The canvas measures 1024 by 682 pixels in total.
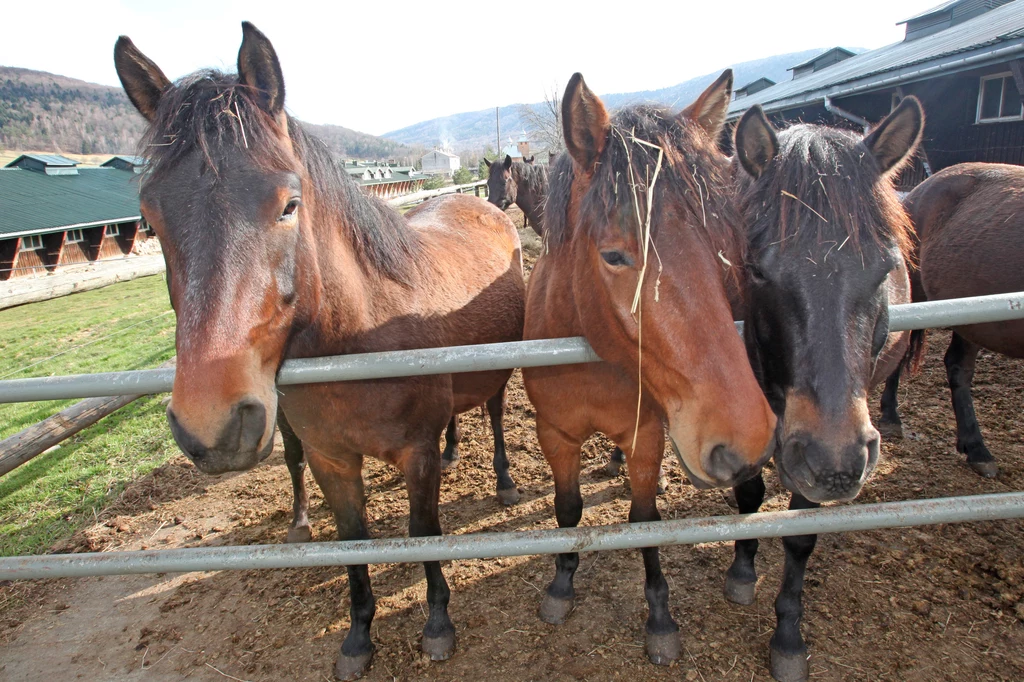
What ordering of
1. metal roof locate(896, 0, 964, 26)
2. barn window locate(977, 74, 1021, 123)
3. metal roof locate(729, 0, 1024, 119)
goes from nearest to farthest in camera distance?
1. metal roof locate(729, 0, 1024, 119)
2. barn window locate(977, 74, 1021, 123)
3. metal roof locate(896, 0, 964, 26)

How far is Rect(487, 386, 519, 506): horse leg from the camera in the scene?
12.7 ft

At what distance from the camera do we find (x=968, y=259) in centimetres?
363

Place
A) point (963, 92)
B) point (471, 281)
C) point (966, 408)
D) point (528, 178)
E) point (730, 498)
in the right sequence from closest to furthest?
point (471, 281) < point (730, 498) < point (966, 408) < point (963, 92) < point (528, 178)

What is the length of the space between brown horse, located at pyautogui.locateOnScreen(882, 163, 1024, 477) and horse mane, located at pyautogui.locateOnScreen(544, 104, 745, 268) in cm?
297

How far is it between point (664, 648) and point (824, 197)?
2.12m

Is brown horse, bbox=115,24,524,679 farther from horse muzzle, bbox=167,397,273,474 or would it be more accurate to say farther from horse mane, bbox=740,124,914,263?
horse mane, bbox=740,124,914,263

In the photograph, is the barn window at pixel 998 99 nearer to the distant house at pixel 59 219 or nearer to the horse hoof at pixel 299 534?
the horse hoof at pixel 299 534

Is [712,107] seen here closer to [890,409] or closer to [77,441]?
[890,409]

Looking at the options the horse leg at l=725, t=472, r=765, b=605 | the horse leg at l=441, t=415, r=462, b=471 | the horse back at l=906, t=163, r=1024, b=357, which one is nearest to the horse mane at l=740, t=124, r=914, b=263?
the horse leg at l=725, t=472, r=765, b=605

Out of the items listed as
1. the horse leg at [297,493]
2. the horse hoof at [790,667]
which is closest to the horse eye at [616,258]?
the horse hoof at [790,667]

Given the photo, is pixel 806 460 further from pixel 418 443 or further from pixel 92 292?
pixel 92 292

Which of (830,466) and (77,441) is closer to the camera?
(830,466)

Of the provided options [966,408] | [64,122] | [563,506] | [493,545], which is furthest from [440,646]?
[64,122]

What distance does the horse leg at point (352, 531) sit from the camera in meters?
2.57
